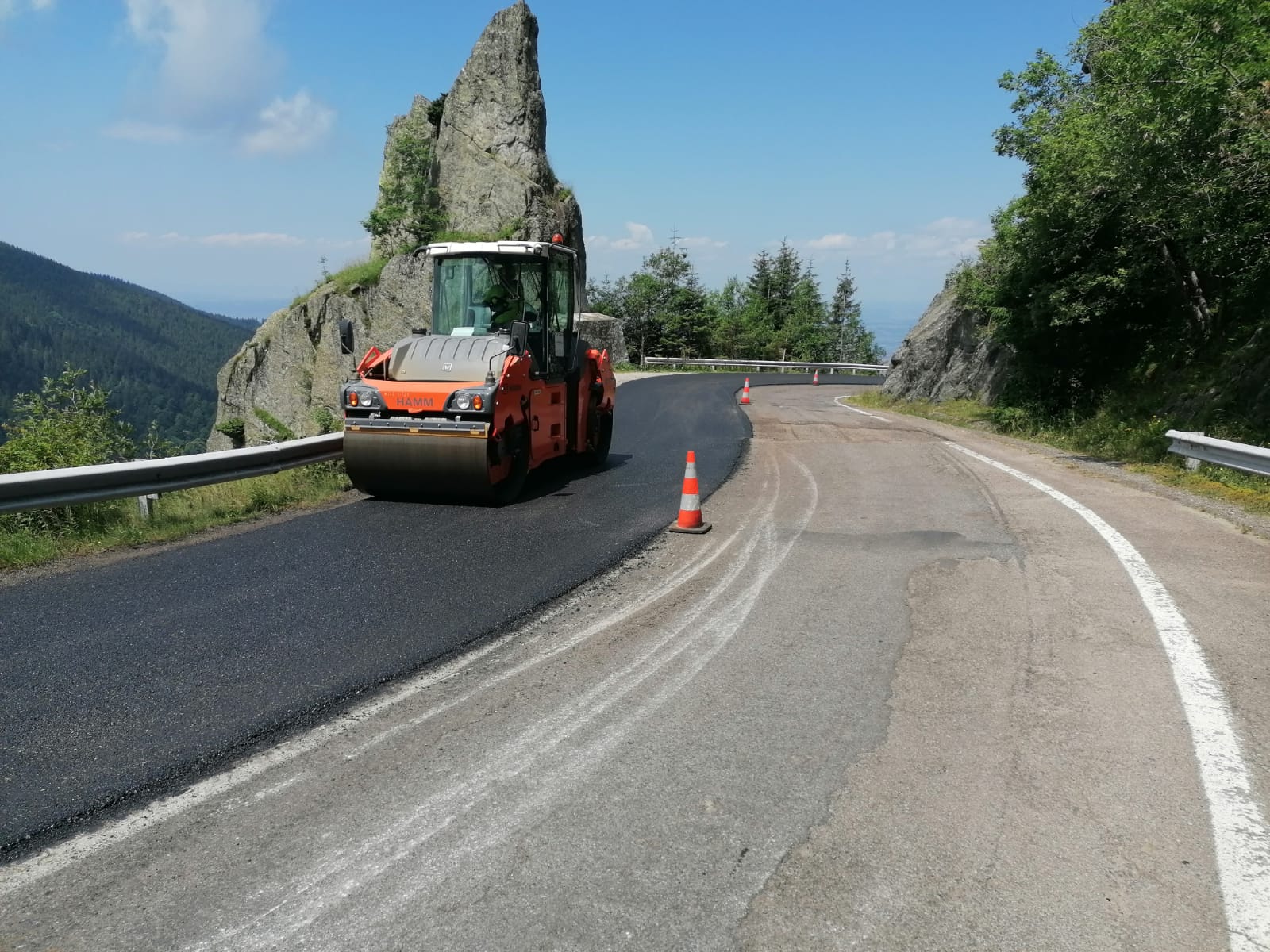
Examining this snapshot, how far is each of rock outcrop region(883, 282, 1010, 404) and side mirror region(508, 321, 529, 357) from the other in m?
18.9

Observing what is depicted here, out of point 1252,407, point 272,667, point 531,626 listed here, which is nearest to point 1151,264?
point 1252,407

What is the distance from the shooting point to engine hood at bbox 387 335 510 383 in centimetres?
950

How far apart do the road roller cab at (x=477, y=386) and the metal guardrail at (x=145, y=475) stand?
4.22 feet

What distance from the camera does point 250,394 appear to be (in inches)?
1592

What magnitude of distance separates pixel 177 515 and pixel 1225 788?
8.48 meters

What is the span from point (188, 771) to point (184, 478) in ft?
19.4

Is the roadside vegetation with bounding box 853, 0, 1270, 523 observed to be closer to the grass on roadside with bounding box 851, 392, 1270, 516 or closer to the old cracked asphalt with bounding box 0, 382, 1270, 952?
the grass on roadside with bounding box 851, 392, 1270, 516

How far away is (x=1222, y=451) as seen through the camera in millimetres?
10906

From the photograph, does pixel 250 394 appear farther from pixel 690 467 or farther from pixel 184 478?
pixel 690 467

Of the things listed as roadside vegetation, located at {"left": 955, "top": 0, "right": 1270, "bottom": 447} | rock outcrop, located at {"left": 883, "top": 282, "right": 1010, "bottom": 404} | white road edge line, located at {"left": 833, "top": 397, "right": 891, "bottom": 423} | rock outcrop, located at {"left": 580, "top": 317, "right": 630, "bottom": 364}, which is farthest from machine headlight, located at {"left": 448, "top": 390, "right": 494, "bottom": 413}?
rock outcrop, located at {"left": 580, "top": 317, "right": 630, "bottom": 364}

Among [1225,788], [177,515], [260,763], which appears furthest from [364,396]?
[1225,788]

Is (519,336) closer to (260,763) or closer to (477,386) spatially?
(477,386)

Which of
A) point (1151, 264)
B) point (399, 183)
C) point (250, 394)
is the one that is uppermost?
point (399, 183)

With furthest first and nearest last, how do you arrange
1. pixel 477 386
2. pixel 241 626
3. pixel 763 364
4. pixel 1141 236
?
1. pixel 763 364
2. pixel 1141 236
3. pixel 477 386
4. pixel 241 626
